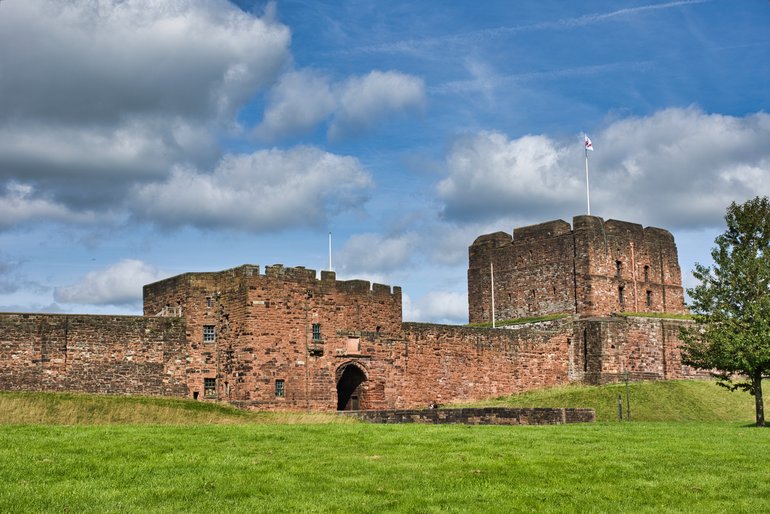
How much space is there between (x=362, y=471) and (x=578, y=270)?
147 feet

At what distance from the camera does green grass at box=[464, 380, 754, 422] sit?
45.1 m

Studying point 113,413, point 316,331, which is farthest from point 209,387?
point 113,413

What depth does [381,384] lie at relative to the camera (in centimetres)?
4559

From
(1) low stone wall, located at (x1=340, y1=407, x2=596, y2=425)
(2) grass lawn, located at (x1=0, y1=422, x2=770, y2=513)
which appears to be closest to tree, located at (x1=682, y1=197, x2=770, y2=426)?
(1) low stone wall, located at (x1=340, y1=407, x2=596, y2=425)

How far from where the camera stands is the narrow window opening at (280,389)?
1631 inches

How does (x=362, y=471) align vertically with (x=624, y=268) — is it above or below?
below

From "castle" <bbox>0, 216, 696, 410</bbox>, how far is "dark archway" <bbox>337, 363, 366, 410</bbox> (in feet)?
0.19

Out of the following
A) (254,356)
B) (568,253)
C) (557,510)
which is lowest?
(557,510)

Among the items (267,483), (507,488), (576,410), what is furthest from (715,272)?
(267,483)

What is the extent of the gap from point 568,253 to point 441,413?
1174 inches

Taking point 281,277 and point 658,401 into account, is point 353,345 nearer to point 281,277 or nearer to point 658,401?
point 281,277

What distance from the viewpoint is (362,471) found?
17797 millimetres

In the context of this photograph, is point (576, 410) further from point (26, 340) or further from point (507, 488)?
point (26, 340)

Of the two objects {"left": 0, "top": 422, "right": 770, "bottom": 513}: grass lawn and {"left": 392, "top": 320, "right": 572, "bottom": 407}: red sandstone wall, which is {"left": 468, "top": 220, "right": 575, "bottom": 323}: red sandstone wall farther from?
{"left": 0, "top": 422, "right": 770, "bottom": 513}: grass lawn
